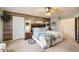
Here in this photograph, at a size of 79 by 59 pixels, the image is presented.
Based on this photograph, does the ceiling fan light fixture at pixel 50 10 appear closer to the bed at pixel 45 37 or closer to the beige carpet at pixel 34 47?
the bed at pixel 45 37

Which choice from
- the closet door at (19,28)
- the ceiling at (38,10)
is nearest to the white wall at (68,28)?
the ceiling at (38,10)

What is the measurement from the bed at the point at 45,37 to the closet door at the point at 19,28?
0.69 feet

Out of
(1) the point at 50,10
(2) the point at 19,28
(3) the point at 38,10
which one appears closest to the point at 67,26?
(1) the point at 50,10

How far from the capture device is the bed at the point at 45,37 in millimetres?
1863

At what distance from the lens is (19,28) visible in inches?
75.4

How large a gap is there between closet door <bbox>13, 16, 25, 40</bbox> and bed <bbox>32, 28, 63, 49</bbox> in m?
0.21

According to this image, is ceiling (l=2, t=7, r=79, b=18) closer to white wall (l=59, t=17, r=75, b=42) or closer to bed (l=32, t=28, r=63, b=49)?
white wall (l=59, t=17, r=75, b=42)

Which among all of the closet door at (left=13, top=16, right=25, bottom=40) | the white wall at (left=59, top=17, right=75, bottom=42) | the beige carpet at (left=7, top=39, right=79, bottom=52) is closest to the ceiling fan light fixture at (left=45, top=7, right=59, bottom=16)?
the white wall at (left=59, top=17, right=75, bottom=42)

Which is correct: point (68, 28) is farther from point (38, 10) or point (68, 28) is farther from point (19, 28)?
point (19, 28)

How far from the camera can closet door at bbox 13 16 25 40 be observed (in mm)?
1878

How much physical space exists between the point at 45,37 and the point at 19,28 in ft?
1.69

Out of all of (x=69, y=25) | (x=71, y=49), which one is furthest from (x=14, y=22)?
(x=71, y=49)
